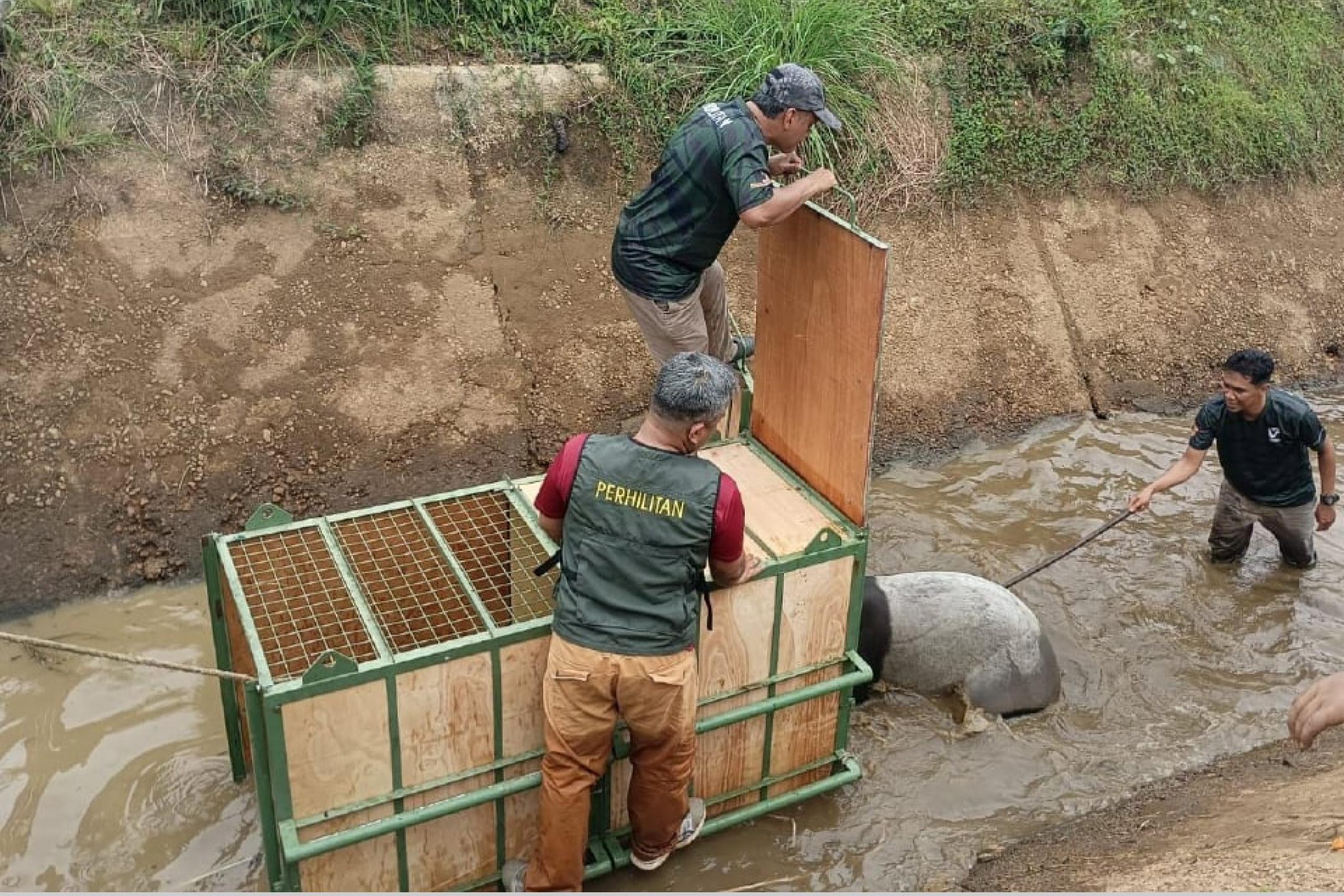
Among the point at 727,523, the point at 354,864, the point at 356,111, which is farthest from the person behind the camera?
the point at 356,111

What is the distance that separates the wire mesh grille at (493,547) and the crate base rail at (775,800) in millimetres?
1022

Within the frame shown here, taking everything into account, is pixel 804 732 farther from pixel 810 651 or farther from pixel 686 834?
pixel 686 834

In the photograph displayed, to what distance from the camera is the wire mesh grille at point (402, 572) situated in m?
4.84

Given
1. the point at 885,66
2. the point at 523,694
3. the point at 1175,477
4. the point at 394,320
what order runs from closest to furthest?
the point at 523,694 → the point at 1175,477 → the point at 394,320 → the point at 885,66

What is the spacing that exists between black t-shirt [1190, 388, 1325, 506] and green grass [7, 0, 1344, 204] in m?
3.37

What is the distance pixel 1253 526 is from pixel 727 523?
4598 millimetres

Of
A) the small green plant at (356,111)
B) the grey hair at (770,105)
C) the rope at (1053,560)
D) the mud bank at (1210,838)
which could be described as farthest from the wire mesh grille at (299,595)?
the small green plant at (356,111)

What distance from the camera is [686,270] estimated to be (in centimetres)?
529

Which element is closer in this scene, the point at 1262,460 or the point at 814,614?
the point at 814,614

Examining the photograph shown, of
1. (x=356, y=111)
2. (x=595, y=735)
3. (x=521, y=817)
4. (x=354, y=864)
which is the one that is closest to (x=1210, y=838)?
(x=595, y=735)

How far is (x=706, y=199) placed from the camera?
16.5ft

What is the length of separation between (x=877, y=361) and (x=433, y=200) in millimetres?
4474

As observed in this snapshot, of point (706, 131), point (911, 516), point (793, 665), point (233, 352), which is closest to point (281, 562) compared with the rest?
point (793, 665)

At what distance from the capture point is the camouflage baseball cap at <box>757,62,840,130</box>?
15.8 feet
